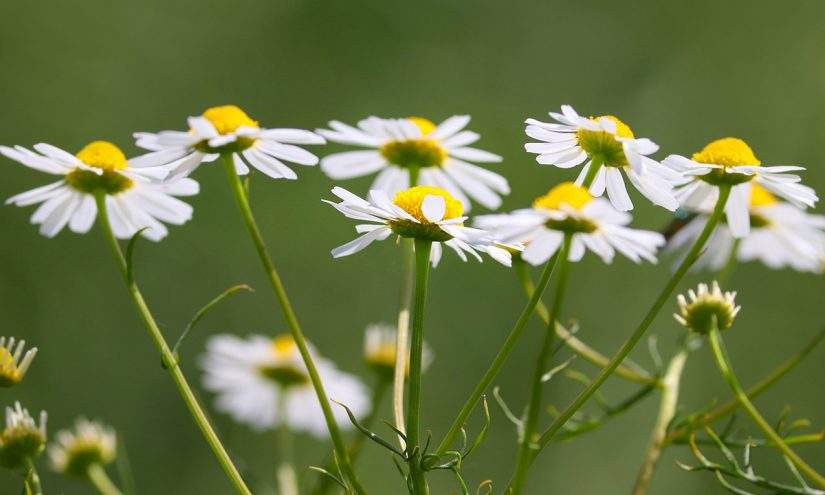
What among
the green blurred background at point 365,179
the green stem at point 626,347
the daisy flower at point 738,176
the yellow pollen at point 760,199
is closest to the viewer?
the green stem at point 626,347

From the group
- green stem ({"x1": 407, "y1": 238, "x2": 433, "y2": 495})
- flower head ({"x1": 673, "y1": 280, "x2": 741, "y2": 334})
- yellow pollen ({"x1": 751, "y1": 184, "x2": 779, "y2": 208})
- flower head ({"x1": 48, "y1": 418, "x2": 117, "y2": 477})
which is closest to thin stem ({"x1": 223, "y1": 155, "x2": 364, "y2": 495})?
green stem ({"x1": 407, "y1": 238, "x2": 433, "y2": 495})

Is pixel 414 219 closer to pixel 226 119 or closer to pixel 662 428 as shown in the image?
pixel 226 119

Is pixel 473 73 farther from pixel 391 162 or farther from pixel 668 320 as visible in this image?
pixel 391 162

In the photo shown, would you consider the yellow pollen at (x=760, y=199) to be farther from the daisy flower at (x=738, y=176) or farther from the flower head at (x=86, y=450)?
the flower head at (x=86, y=450)

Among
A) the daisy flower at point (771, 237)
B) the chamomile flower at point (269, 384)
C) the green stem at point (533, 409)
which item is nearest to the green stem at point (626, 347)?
the green stem at point (533, 409)

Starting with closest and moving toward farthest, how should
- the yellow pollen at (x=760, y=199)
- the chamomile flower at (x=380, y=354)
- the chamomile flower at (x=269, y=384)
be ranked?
the chamomile flower at (x=380, y=354), the yellow pollen at (x=760, y=199), the chamomile flower at (x=269, y=384)

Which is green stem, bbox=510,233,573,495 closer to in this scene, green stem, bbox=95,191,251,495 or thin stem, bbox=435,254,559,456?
thin stem, bbox=435,254,559,456

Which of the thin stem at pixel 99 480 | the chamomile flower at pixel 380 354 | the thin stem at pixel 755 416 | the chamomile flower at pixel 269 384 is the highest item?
the thin stem at pixel 755 416

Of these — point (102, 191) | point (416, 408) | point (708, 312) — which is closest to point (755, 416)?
point (708, 312)
